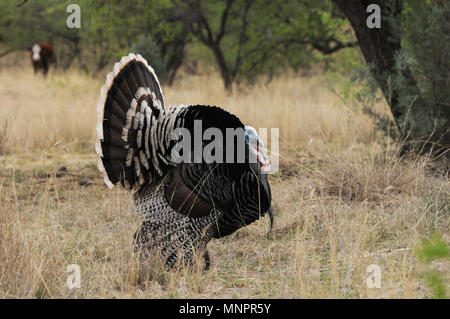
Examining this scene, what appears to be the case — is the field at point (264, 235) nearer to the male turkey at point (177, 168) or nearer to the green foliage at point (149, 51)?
the male turkey at point (177, 168)

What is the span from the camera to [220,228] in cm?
380

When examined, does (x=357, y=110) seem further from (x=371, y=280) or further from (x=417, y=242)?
(x=371, y=280)

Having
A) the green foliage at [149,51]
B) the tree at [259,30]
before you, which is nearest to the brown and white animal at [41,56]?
the tree at [259,30]

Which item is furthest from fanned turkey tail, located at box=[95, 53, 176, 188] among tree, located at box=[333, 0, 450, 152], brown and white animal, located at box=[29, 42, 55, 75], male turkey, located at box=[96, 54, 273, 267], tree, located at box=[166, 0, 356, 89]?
brown and white animal, located at box=[29, 42, 55, 75]

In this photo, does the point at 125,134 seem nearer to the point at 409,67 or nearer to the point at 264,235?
the point at 264,235

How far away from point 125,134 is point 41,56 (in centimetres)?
1612

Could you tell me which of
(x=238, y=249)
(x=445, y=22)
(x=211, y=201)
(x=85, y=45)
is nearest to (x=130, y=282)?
(x=211, y=201)

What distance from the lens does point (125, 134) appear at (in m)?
3.64

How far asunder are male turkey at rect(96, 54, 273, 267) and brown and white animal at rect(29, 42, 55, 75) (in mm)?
15457

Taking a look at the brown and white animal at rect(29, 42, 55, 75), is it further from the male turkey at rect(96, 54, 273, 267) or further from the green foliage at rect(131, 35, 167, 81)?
the male turkey at rect(96, 54, 273, 267)

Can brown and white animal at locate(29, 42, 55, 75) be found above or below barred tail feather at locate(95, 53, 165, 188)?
above

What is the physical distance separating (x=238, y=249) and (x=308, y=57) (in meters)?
12.2

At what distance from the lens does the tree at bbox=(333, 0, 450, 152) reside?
5.66 m

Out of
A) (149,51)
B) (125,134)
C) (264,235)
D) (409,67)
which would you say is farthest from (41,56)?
(125,134)
